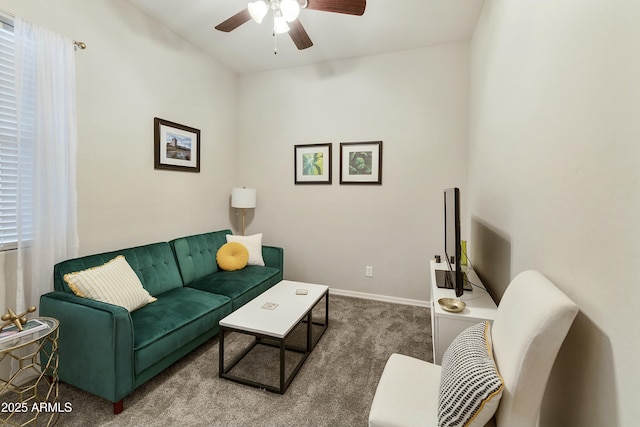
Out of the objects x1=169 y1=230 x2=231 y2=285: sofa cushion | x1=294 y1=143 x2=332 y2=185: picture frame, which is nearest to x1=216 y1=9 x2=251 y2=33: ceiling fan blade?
x1=294 y1=143 x2=332 y2=185: picture frame

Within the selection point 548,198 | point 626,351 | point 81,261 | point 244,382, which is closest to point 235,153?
point 81,261

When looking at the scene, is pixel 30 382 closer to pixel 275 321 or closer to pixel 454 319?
pixel 275 321

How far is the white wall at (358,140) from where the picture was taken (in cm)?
315

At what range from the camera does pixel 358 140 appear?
3438mm

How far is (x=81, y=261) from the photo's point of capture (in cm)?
202

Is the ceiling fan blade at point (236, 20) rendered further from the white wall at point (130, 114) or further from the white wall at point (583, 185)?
the white wall at point (583, 185)

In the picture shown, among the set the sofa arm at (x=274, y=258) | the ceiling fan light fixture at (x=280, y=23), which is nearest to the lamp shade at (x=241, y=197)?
the sofa arm at (x=274, y=258)

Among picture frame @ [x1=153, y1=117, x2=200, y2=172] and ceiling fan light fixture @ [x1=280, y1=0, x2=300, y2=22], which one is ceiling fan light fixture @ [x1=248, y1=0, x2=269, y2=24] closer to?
ceiling fan light fixture @ [x1=280, y1=0, x2=300, y2=22]

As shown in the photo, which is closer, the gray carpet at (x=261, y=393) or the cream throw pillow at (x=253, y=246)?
the gray carpet at (x=261, y=393)

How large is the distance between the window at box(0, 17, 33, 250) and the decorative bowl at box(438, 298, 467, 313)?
8.78 feet

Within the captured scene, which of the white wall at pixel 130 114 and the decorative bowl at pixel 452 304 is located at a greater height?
the white wall at pixel 130 114

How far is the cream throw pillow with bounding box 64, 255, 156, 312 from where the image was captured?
5.98 ft

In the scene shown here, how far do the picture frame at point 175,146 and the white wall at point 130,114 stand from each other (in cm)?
7

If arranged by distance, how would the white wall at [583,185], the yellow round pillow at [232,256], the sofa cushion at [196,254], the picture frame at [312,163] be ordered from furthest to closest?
the picture frame at [312,163] → the yellow round pillow at [232,256] → the sofa cushion at [196,254] → the white wall at [583,185]
